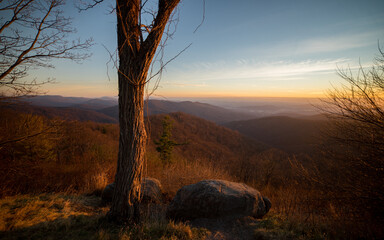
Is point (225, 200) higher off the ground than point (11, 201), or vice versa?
point (11, 201)

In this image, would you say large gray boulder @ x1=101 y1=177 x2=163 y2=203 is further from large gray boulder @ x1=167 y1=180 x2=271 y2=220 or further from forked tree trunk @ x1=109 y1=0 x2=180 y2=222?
forked tree trunk @ x1=109 y1=0 x2=180 y2=222

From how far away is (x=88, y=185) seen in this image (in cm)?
515

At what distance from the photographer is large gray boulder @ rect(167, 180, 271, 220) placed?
3768 millimetres

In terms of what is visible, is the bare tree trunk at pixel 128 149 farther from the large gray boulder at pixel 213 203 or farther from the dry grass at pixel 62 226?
the large gray boulder at pixel 213 203

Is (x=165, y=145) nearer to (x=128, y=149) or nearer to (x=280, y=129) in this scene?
(x=128, y=149)

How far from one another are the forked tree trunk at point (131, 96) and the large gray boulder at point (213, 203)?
133cm

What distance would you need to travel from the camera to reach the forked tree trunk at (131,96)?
2.62m

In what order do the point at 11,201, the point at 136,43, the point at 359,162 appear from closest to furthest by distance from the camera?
the point at 136,43 → the point at 11,201 → the point at 359,162

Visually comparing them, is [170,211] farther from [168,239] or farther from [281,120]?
[281,120]

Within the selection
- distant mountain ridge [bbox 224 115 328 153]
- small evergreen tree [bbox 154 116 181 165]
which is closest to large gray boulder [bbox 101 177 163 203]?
small evergreen tree [bbox 154 116 181 165]

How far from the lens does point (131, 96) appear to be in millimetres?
2719

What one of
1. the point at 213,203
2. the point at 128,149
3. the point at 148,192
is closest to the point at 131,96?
the point at 128,149

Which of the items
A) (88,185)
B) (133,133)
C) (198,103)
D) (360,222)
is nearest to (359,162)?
(360,222)

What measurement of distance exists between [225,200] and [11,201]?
15.9 feet
